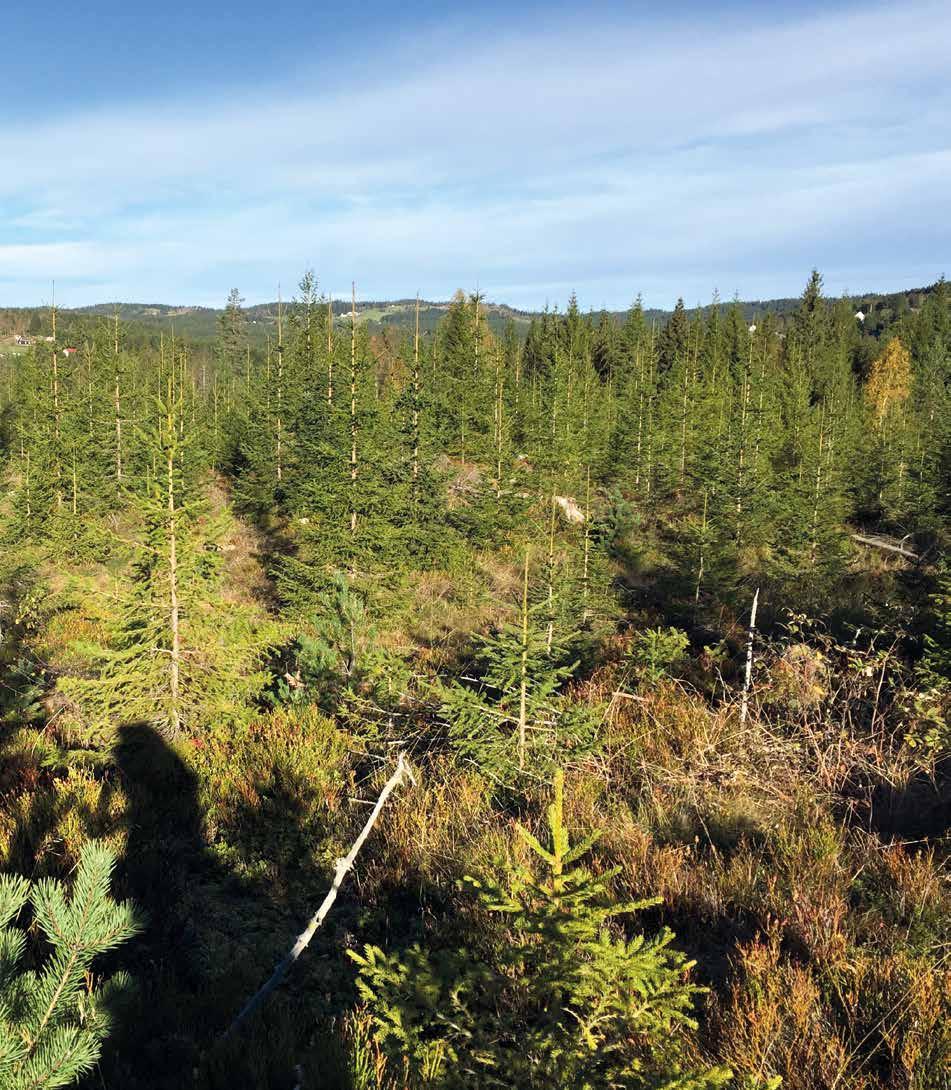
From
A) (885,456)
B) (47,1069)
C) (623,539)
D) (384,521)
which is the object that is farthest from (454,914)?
(885,456)

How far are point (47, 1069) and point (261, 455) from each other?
24118 mm

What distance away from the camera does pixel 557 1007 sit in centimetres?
242

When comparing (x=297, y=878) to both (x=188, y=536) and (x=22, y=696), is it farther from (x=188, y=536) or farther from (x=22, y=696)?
(x=22, y=696)

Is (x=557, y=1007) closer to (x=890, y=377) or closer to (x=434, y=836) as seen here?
(x=434, y=836)

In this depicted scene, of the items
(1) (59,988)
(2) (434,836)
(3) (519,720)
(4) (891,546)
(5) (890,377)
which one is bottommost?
(4) (891,546)

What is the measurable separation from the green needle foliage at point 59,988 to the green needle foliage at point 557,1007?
90 centimetres

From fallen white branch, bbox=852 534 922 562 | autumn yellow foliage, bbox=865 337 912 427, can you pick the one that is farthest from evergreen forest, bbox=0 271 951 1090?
autumn yellow foliage, bbox=865 337 912 427

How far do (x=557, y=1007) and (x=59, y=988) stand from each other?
63.8 inches

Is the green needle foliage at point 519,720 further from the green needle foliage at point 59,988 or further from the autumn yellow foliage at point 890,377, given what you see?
the autumn yellow foliage at point 890,377

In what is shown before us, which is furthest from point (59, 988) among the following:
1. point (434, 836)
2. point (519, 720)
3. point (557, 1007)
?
point (519, 720)

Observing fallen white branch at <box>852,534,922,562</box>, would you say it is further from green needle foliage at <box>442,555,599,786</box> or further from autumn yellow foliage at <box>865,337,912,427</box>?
autumn yellow foliage at <box>865,337,912,427</box>

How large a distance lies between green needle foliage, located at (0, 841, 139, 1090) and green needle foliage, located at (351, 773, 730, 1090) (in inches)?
35.5

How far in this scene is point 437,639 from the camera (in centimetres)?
1436

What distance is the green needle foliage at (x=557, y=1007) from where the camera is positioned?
228 cm
